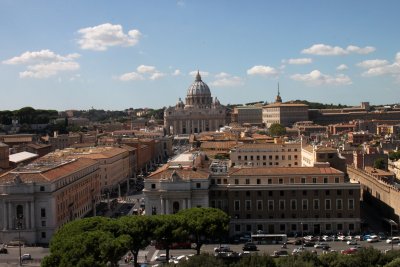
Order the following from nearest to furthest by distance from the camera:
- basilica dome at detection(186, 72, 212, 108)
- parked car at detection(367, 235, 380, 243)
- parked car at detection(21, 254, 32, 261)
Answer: parked car at detection(21, 254, 32, 261)
parked car at detection(367, 235, 380, 243)
basilica dome at detection(186, 72, 212, 108)

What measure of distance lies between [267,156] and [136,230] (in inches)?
1355

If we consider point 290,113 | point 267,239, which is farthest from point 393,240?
point 290,113

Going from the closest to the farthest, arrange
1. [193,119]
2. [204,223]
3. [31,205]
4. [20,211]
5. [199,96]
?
[204,223]
[31,205]
[20,211]
[193,119]
[199,96]

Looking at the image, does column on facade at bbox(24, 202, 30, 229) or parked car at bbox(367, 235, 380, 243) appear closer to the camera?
parked car at bbox(367, 235, 380, 243)

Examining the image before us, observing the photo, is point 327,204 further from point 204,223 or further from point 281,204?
point 204,223

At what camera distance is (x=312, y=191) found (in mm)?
45969

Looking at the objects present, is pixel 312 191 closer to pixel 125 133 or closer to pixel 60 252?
pixel 60 252

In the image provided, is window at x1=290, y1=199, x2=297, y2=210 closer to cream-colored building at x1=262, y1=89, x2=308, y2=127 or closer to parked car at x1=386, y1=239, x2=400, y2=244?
parked car at x1=386, y1=239, x2=400, y2=244

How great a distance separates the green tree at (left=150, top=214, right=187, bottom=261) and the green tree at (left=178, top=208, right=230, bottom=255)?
77cm

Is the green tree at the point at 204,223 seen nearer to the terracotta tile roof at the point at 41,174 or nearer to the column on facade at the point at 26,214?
the terracotta tile roof at the point at 41,174

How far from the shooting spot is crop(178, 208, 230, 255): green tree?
3850cm

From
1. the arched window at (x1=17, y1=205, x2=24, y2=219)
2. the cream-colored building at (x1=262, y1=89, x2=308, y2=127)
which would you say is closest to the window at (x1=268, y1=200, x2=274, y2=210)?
the arched window at (x1=17, y1=205, x2=24, y2=219)

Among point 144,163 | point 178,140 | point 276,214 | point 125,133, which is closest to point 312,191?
point 276,214

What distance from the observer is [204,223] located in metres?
38.8
